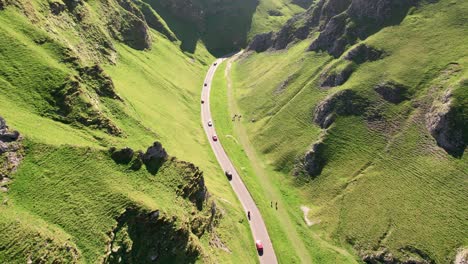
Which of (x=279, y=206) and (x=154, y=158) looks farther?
(x=279, y=206)

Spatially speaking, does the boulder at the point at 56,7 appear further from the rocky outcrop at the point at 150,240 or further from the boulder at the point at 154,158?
the rocky outcrop at the point at 150,240

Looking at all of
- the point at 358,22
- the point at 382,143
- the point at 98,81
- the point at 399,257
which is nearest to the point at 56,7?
the point at 98,81

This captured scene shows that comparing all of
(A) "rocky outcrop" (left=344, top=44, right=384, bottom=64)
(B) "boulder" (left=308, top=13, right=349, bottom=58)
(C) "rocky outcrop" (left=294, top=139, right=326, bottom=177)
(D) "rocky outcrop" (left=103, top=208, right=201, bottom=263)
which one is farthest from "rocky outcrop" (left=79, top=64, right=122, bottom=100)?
(B) "boulder" (left=308, top=13, right=349, bottom=58)

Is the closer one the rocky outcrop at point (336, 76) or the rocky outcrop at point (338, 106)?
the rocky outcrop at point (338, 106)

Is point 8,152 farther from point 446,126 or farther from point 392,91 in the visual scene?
point 392,91

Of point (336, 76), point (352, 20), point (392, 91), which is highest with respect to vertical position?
point (352, 20)

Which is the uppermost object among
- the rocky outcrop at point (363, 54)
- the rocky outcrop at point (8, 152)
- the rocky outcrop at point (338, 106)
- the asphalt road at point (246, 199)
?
the rocky outcrop at point (363, 54)

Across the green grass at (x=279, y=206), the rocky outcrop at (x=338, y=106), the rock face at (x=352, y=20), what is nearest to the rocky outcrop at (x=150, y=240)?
the green grass at (x=279, y=206)
